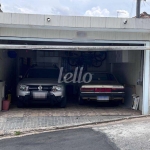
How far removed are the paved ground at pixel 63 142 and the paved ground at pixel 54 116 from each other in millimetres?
930

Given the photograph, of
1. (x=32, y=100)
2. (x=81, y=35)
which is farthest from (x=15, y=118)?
(x=81, y=35)

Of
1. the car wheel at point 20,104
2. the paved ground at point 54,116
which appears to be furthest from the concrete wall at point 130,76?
the car wheel at point 20,104

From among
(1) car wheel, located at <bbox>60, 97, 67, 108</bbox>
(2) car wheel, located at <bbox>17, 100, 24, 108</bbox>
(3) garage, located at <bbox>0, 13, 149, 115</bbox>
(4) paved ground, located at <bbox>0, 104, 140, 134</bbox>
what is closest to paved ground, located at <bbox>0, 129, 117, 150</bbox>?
(4) paved ground, located at <bbox>0, 104, 140, 134</bbox>

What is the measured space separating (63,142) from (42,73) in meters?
5.96

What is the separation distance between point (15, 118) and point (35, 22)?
313 centimetres

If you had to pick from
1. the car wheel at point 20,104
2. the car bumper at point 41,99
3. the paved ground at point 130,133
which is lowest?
the paved ground at point 130,133

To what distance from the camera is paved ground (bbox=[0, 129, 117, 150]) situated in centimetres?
662

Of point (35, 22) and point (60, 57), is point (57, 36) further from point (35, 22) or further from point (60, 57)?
point (60, 57)

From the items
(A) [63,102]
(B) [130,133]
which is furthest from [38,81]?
(B) [130,133]

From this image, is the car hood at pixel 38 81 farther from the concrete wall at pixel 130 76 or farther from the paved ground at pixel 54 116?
the concrete wall at pixel 130 76

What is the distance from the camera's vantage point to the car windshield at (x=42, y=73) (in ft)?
41.0

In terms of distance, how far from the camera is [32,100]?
36.0 feet

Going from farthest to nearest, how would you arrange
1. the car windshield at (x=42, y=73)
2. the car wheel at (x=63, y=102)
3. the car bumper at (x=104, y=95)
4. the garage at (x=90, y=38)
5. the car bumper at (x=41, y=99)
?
the car windshield at (x=42, y=73)
the car bumper at (x=104, y=95)
the car wheel at (x=63, y=102)
the car bumper at (x=41, y=99)
the garage at (x=90, y=38)

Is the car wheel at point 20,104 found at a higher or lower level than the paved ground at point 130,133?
higher
